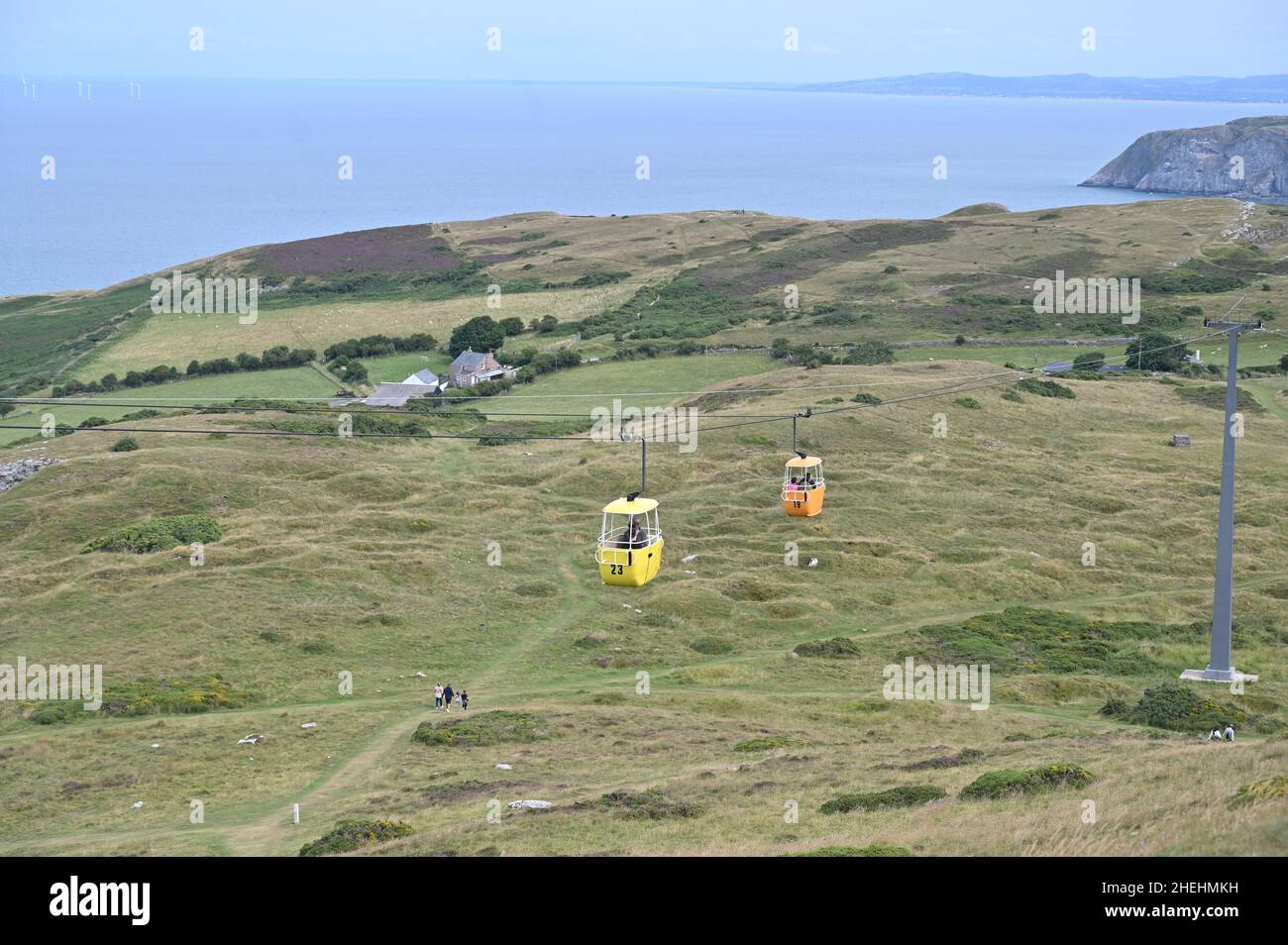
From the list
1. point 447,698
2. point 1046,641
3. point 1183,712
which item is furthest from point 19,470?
point 1183,712

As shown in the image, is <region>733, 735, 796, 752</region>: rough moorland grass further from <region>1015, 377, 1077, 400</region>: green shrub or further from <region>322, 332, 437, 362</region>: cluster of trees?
<region>322, 332, 437, 362</region>: cluster of trees

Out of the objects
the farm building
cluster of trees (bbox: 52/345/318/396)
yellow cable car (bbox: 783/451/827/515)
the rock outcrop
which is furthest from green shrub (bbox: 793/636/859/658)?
cluster of trees (bbox: 52/345/318/396)

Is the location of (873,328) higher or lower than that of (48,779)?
higher

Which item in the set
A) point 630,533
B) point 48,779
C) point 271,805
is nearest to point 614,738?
point 630,533

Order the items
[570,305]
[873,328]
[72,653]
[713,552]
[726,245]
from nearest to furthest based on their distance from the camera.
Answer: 1. [72,653]
2. [713,552]
3. [873,328]
4. [570,305]
5. [726,245]

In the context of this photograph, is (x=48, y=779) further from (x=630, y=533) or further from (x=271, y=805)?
(x=630, y=533)

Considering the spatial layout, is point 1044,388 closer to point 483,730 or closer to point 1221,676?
point 1221,676
